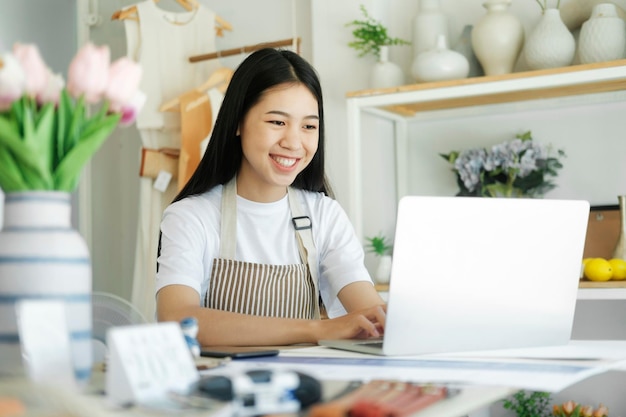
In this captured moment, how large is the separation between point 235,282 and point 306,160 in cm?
34

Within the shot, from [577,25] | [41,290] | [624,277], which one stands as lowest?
[624,277]

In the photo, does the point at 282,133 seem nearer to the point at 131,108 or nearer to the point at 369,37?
the point at 131,108

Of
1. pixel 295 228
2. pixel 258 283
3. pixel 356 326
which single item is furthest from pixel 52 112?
pixel 295 228

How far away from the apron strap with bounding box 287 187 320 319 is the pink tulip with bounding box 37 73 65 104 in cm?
110

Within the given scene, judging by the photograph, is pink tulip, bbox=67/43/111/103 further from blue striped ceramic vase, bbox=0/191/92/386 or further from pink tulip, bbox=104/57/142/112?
blue striped ceramic vase, bbox=0/191/92/386

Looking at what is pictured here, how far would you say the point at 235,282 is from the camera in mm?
1920

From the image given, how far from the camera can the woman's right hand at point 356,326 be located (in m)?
1.52

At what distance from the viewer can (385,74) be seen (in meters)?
3.02

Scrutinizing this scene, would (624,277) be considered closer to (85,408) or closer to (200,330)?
(200,330)

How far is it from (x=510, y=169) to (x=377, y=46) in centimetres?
69

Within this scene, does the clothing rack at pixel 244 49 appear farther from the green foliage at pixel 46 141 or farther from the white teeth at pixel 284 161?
the green foliage at pixel 46 141

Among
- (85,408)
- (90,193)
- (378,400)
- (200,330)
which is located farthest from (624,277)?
(90,193)

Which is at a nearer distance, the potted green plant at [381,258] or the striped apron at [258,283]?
the striped apron at [258,283]

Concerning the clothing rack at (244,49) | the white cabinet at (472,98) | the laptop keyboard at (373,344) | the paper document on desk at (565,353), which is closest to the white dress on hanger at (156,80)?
the clothing rack at (244,49)
